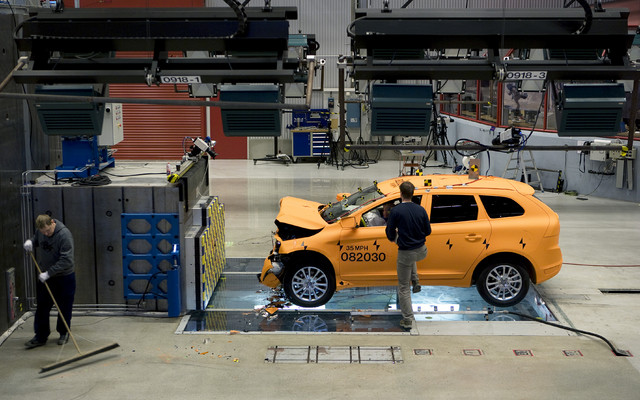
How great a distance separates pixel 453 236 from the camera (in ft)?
31.1

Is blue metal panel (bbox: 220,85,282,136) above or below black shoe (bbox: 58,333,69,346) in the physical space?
above

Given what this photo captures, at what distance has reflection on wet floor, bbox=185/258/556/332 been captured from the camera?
9141 millimetres

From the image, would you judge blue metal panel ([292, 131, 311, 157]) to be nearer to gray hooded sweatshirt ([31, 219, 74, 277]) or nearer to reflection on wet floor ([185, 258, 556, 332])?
reflection on wet floor ([185, 258, 556, 332])

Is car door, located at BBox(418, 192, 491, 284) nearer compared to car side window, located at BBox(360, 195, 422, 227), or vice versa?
car door, located at BBox(418, 192, 491, 284)

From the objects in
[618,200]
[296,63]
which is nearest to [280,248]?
[296,63]

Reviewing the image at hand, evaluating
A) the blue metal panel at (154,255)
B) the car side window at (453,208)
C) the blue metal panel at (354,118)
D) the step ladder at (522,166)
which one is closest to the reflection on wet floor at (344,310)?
the blue metal panel at (154,255)

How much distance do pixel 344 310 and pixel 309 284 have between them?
576 mm

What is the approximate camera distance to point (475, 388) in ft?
24.4

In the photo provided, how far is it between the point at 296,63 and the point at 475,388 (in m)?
3.73

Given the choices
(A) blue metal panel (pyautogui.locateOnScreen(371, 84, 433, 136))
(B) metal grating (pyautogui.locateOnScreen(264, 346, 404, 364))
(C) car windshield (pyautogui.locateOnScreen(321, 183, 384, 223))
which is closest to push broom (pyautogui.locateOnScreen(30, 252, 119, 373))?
(B) metal grating (pyautogui.locateOnScreen(264, 346, 404, 364))

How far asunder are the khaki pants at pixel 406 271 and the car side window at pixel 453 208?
34.5 inches

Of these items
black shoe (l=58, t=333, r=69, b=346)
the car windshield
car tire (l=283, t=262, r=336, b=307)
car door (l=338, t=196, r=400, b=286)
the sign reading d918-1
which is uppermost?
the sign reading d918-1

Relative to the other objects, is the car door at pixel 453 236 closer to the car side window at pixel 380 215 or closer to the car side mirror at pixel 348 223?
the car side window at pixel 380 215

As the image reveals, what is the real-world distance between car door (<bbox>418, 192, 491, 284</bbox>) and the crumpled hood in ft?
Result: 4.75
